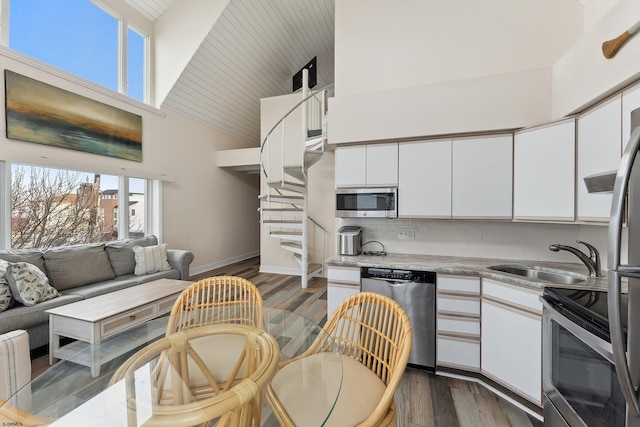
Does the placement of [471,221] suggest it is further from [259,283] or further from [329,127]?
[259,283]

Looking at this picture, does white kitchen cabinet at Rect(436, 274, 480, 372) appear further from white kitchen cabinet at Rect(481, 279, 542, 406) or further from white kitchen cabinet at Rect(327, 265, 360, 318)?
white kitchen cabinet at Rect(327, 265, 360, 318)

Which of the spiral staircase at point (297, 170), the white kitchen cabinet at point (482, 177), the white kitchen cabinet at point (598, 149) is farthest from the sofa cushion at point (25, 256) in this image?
the white kitchen cabinet at point (598, 149)

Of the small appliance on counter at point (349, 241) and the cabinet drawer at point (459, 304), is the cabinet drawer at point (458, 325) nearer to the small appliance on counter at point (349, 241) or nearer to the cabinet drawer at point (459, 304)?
the cabinet drawer at point (459, 304)

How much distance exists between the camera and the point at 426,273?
209 cm

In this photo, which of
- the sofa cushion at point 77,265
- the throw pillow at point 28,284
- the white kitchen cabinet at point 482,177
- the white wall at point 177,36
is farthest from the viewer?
the white wall at point 177,36

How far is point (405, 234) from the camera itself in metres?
2.73

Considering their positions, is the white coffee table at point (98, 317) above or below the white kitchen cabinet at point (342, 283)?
below

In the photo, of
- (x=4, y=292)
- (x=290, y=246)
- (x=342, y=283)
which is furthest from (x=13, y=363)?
(x=290, y=246)

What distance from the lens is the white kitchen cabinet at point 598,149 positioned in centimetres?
148

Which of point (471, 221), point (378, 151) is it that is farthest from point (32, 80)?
point (471, 221)

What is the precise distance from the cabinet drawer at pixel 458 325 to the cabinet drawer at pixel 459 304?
0.18 feet

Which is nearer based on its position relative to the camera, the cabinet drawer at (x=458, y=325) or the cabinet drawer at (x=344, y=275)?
the cabinet drawer at (x=458, y=325)

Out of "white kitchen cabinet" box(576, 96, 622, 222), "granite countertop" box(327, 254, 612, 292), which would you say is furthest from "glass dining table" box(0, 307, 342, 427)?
"white kitchen cabinet" box(576, 96, 622, 222)

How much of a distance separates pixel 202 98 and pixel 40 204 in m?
2.91
